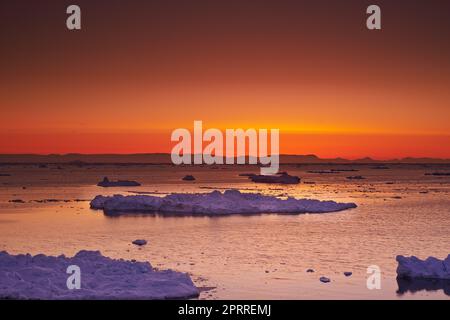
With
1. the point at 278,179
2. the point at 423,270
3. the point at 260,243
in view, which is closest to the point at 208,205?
the point at 260,243

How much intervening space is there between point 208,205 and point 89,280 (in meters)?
18.5

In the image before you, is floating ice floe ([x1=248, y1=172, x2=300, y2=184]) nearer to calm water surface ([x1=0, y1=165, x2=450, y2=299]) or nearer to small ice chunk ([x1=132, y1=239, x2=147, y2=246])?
calm water surface ([x1=0, y1=165, x2=450, y2=299])

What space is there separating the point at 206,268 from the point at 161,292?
354cm

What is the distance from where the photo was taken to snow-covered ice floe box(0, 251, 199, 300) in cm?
1232

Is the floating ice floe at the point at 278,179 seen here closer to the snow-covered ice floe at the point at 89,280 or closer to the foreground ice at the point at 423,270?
the foreground ice at the point at 423,270

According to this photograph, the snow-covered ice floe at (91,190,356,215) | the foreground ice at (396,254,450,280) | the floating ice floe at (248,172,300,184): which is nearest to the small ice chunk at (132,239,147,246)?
the foreground ice at (396,254,450,280)

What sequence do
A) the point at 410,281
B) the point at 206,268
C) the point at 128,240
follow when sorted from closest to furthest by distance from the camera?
the point at 410,281, the point at 206,268, the point at 128,240

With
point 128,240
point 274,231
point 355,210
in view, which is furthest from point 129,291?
point 355,210

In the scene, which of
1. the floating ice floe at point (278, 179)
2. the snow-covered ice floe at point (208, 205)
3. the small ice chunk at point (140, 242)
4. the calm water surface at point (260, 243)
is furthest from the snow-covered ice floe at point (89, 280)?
the floating ice floe at point (278, 179)

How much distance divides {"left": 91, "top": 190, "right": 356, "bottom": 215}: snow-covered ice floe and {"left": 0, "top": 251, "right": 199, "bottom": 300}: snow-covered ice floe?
16.6 metres

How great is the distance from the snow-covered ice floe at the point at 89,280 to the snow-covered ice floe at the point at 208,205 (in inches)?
655

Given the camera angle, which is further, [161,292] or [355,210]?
[355,210]
